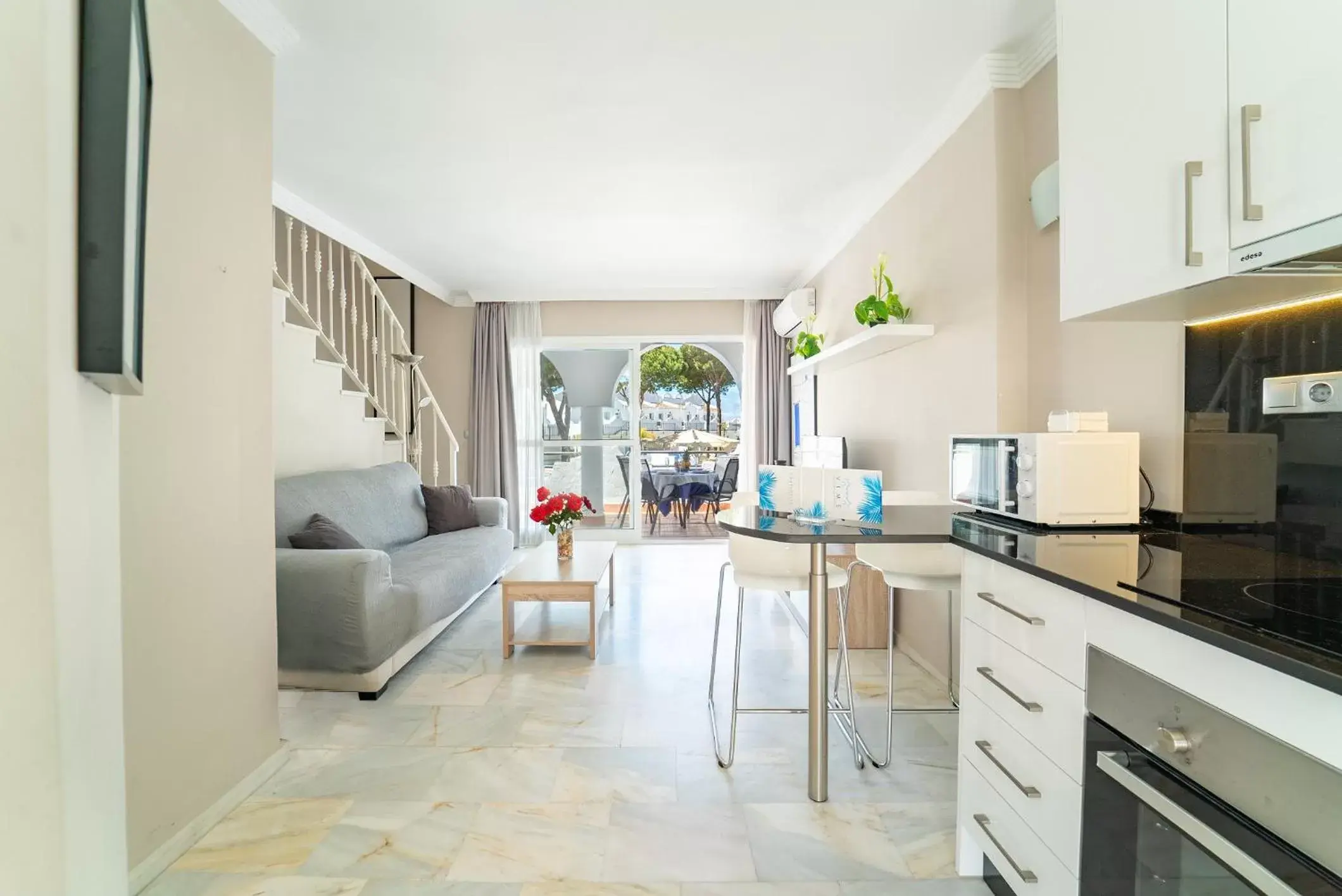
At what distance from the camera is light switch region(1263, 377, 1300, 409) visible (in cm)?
140

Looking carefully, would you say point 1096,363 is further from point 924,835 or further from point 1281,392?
point 924,835

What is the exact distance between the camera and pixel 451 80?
247cm

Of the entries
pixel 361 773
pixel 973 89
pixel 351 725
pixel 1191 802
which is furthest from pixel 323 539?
pixel 973 89

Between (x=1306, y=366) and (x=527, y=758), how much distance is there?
2.44 m

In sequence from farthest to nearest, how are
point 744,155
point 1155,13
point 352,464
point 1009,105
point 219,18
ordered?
point 352,464 < point 744,155 < point 1009,105 < point 219,18 < point 1155,13

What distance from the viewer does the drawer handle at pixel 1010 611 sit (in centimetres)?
128

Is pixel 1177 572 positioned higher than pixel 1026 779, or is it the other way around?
pixel 1177 572

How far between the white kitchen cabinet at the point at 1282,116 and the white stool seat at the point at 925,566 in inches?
50.9

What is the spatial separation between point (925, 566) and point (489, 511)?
359cm

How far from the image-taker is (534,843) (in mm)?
1766

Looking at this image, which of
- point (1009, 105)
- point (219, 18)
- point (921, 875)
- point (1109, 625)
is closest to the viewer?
point (1109, 625)

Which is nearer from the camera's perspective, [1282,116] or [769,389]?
[1282,116]

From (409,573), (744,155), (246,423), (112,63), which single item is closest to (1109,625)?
(112,63)

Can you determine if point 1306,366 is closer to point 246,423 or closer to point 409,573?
point 246,423
